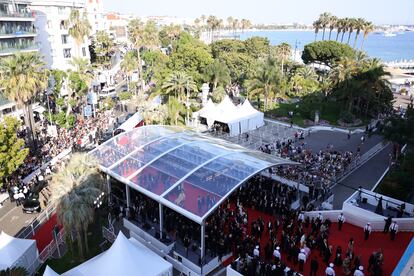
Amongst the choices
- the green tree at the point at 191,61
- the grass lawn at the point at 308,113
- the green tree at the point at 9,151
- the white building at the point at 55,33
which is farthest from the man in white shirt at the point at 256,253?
the white building at the point at 55,33

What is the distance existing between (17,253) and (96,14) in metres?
82.9

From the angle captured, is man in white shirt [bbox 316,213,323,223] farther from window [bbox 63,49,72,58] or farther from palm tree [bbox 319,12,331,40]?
palm tree [bbox 319,12,331,40]

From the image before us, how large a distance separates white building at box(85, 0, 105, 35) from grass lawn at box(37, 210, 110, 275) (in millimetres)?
73002

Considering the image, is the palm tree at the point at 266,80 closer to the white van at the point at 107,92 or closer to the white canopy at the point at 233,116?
the white canopy at the point at 233,116

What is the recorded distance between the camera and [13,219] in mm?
21719

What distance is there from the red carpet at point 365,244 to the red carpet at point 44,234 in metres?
12.4

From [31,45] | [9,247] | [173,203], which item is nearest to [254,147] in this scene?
[173,203]

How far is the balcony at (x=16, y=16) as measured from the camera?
4063 centimetres

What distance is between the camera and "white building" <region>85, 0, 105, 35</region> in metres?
85.1

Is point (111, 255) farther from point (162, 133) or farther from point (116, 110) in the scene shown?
point (116, 110)

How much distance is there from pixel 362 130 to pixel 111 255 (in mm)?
34764

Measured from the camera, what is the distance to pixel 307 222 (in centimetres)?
1922

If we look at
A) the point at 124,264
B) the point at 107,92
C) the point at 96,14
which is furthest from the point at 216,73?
the point at 96,14

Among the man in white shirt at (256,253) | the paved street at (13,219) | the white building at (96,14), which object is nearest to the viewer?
the man in white shirt at (256,253)
